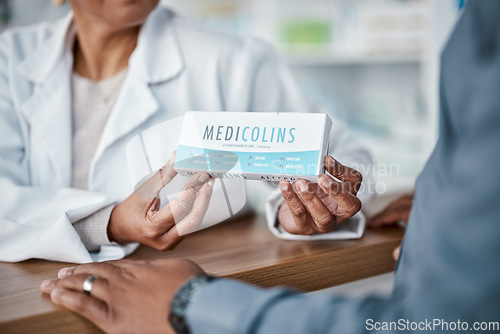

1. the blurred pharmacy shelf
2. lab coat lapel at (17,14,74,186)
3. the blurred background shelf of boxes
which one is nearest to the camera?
lab coat lapel at (17,14,74,186)

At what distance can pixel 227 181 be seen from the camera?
629 millimetres

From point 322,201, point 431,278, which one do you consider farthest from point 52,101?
point 431,278

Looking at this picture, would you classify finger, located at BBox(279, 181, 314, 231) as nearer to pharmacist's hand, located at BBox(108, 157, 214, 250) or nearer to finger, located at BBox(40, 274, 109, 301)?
pharmacist's hand, located at BBox(108, 157, 214, 250)

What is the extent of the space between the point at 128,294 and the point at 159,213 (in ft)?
0.50

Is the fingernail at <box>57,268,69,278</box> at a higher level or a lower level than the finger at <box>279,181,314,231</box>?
lower

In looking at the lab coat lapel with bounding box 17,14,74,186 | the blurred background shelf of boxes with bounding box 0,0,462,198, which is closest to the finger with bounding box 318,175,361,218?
the lab coat lapel with bounding box 17,14,74,186

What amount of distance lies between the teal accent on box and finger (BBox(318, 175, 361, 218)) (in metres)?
0.02

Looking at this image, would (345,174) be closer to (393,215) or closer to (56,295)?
(393,215)

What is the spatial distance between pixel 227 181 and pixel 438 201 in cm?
27

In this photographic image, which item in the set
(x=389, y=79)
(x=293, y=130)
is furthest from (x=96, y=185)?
(x=389, y=79)

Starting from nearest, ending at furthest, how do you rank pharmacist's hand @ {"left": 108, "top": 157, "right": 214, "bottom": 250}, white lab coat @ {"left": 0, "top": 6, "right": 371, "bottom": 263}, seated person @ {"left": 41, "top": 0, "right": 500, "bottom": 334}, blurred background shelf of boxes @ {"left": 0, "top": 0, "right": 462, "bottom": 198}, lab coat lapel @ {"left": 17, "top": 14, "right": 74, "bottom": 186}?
seated person @ {"left": 41, "top": 0, "right": 500, "bottom": 334}, pharmacist's hand @ {"left": 108, "top": 157, "right": 214, "bottom": 250}, white lab coat @ {"left": 0, "top": 6, "right": 371, "bottom": 263}, lab coat lapel @ {"left": 17, "top": 14, "right": 74, "bottom": 186}, blurred background shelf of boxes @ {"left": 0, "top": 0, "right": 462, "bottom": 198}

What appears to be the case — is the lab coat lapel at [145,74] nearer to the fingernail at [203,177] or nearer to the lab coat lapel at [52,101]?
the lab coat lapel at [52,101]

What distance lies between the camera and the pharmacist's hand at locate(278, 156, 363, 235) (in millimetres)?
598

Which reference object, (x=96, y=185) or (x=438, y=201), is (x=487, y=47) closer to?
(x=438, y=201)
